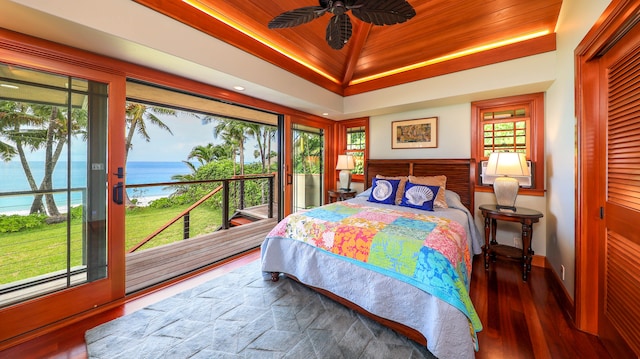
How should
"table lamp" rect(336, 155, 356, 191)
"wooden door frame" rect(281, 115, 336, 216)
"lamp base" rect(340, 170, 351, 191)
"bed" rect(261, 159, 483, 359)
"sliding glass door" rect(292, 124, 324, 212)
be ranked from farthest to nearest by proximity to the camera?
"lamp base" rect(340, 170, 351, 191) → "table lamp" rect(336, 155, 356, 191) → "sliding glass door" rect(292, 124, 324, 212) → "wooden door frame" rect(281, 115, 336, 216) → "bed" rect(261, 159, 483, 359)

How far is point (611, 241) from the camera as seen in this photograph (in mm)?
1519

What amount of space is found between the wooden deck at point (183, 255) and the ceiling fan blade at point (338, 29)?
3030 millimetres

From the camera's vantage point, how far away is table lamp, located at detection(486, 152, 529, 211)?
2.61 m

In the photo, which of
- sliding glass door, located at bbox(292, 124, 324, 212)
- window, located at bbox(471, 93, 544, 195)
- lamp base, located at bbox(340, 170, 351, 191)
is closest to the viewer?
window, located at bbox(471, 93, 544, 195)

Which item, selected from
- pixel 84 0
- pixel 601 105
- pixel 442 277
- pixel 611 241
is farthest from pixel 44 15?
pixel 611 241

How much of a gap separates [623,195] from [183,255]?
14.4 ft

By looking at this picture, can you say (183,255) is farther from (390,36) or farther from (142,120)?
(390,36)

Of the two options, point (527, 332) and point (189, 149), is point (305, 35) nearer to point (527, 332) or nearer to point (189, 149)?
point (527, 332)

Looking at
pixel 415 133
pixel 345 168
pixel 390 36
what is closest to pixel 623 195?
pixel 415 133

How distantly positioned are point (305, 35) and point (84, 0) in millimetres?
2299

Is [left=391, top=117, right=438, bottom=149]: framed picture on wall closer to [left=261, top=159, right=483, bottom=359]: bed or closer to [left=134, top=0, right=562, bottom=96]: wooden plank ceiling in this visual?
[left=134, top=0, right=562, bottom=96]: wooden plank ceiling

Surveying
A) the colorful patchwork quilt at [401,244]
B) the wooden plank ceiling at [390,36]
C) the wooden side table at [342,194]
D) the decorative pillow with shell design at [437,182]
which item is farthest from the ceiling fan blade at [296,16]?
the wooden side table at [342,194]

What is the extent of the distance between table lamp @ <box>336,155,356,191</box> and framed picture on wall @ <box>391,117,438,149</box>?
841 millimetres

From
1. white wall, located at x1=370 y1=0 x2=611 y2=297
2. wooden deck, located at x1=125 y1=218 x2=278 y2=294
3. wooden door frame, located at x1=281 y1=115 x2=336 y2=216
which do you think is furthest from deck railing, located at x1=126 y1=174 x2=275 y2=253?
white wall, located at x1=370 y1=0 x2=611 y2=297
